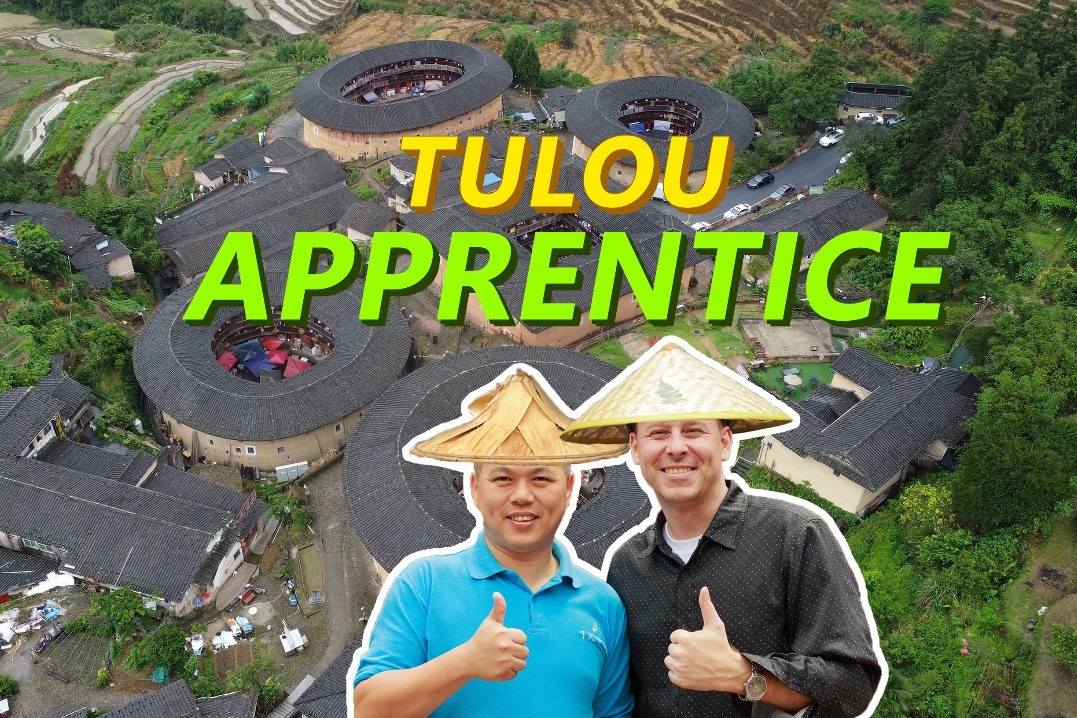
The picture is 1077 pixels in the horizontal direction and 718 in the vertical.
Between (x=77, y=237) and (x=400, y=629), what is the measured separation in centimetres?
4093

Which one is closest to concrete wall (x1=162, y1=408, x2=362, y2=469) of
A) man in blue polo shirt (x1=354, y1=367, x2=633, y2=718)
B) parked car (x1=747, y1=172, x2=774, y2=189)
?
man in blue polo shirt (x1=354, y1=367, x2=633, y2=718)

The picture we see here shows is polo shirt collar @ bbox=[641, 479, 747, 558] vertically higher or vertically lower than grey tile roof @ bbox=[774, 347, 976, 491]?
higher

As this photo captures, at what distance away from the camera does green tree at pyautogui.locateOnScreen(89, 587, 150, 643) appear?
2406 cm

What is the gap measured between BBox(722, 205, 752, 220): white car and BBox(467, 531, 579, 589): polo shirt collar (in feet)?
128

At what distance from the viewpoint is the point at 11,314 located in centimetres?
3503

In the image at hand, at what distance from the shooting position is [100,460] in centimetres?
2997

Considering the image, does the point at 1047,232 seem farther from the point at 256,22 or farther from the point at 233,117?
the point at 256,22

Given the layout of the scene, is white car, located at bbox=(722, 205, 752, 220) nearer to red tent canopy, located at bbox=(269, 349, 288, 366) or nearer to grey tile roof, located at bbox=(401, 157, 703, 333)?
grey tile roof, located at bbox=(401, 157, 703, 333)

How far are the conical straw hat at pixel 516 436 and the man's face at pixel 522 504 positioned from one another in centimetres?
14

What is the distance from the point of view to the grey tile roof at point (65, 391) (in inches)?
1218

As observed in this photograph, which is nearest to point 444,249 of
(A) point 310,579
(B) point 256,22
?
(A) point 310,579

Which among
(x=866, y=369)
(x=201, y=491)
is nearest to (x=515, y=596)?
(x=201, y=491)

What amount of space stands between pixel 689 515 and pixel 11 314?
36169mm

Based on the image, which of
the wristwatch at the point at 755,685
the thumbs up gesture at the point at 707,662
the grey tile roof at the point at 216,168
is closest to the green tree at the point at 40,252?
the grey tile roof at the point at 216,168
